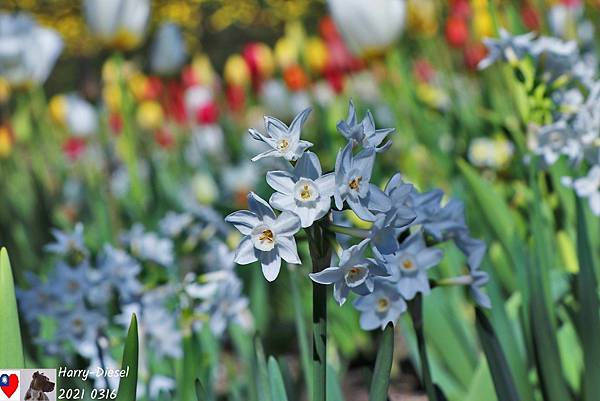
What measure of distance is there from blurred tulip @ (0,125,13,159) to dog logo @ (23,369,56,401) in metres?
3.12

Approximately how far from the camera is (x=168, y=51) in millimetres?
3270

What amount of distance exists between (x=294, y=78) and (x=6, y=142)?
160cm

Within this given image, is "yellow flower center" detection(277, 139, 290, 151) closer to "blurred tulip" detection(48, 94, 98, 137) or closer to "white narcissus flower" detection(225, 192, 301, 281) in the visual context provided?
"white narcissus flower" detection(225, 192, 301, 281)

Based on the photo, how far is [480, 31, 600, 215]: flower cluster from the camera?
3.68 ft

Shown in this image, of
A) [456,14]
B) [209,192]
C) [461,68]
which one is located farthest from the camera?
[461,68]

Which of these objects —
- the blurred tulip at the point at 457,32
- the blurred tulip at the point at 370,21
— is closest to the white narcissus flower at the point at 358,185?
the blurred tulip at the point at 370,21

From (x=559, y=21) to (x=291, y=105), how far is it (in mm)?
1057

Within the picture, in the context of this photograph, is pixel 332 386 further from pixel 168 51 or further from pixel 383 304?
pixel 168 51

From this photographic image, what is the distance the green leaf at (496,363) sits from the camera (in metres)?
0.85

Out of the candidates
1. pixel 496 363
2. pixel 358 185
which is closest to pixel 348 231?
pixel 358 185

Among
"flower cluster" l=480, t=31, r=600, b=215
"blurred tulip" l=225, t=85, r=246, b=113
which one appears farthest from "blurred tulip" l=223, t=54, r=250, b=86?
"flower cluster" l=480, t=31, r=600, b=215

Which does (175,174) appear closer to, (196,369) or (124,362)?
(196,369)

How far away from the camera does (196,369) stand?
3.59 ft

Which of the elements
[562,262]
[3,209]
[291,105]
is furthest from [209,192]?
[562,262]
